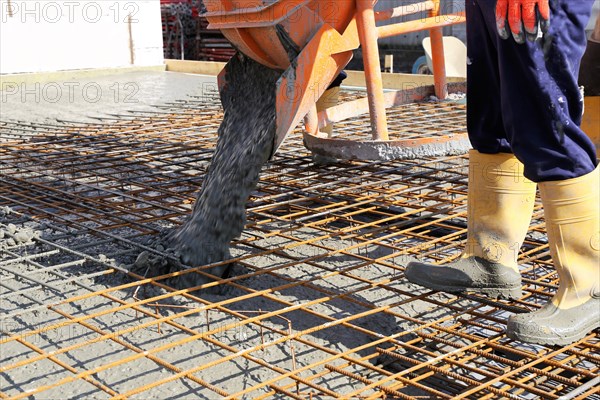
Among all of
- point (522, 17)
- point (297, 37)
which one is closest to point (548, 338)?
point (522, 17)

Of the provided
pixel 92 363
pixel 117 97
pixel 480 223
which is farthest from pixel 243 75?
pixel 117 97

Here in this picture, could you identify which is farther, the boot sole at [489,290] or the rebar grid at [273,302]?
the boot sole at [489,290]

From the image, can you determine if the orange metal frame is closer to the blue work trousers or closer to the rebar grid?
the rebar grid

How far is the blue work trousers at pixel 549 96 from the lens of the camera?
6.89 feet

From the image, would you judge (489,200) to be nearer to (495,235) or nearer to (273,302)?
(495,235)

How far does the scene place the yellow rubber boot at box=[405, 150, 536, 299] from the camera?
7.79 ft

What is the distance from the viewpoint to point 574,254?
218cm

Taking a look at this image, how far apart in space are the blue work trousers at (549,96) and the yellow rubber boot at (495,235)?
19 centimetres

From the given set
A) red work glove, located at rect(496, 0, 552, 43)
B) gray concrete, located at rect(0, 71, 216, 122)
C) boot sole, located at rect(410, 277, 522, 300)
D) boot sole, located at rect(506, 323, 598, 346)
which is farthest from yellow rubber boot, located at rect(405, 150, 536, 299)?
gray concrete, located at rect(0, 71, 216, 122)

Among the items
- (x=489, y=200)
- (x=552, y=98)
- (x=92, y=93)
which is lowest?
(x=489, y=200)

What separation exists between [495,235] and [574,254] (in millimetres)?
274

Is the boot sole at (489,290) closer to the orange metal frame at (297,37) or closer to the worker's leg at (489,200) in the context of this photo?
the worker's leg at (489,200)

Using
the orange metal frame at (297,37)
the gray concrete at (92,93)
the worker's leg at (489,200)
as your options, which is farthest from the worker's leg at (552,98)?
the gray concrete at (92,93)

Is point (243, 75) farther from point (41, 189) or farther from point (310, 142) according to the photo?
point (41, 189)
